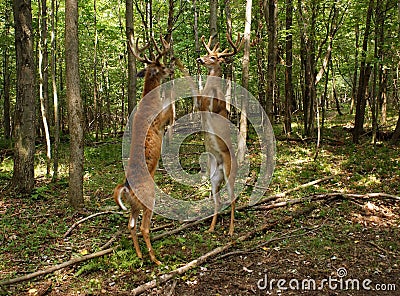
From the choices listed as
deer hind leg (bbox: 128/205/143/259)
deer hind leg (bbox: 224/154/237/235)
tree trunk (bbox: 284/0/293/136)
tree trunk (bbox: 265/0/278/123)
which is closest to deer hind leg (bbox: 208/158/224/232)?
deer hind leg (bbox: 224/154/237/235)

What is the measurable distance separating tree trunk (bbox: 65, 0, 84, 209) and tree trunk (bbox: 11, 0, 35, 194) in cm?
200

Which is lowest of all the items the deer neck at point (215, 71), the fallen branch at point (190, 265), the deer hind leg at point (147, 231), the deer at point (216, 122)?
the fallen branch at point (190, 265)

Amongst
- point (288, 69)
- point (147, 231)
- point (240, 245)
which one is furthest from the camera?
point (288, 69)

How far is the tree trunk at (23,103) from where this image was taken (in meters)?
8.81

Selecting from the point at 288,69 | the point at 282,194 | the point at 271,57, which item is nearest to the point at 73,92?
the point at 282,194

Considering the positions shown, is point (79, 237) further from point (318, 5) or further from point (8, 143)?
point (8, 143)

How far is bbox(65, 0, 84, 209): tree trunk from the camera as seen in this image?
285 inches

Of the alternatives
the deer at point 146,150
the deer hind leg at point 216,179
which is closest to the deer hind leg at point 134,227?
the deer at point 146,150

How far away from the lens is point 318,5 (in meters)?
12.1

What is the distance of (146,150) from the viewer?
572 centimetres

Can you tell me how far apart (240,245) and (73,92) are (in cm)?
447

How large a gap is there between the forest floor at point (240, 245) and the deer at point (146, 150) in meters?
0.58

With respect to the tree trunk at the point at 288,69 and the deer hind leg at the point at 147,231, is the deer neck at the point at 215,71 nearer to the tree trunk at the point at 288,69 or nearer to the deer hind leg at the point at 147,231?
the deer hind leg at the point at 147,231

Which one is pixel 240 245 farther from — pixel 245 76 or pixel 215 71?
pixel 245 76
